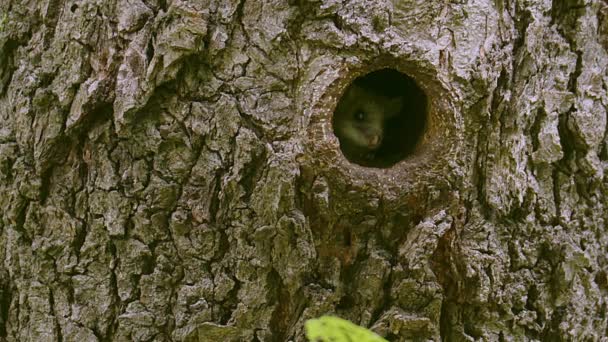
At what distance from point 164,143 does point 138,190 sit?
5.5 inches

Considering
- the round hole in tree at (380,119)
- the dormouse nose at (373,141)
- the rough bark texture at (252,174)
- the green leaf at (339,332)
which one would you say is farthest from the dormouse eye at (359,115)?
the green leaf at (339,332)

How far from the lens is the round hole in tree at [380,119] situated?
2229 mm

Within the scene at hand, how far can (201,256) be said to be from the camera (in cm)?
192

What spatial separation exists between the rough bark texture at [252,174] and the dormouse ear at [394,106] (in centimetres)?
52

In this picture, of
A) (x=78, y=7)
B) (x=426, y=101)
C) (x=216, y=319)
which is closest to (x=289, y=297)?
(x=216, y=319)

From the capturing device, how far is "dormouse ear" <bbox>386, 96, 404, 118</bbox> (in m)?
2.51

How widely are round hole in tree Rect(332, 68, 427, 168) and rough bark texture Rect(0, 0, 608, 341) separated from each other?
0.22 metres

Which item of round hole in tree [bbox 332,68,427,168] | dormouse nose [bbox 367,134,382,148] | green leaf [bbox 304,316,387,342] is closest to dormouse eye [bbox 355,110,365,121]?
round hole in tree [bbox 332,68,427,168]

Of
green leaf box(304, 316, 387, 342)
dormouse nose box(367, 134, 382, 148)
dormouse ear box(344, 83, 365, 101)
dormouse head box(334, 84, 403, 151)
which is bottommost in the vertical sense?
green leaf box(304, 316, 387, 342)

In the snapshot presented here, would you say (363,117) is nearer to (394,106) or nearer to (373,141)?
(373,141)

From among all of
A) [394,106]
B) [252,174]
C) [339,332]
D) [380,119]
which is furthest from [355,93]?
[339,332]

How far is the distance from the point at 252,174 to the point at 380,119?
1.01 m

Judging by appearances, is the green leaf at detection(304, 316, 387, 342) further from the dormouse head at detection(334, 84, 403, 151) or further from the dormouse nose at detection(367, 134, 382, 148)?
the dormouse nose at detection(367, 134, 382, 148)

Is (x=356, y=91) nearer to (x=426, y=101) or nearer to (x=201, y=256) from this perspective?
(x=426, y=101)
